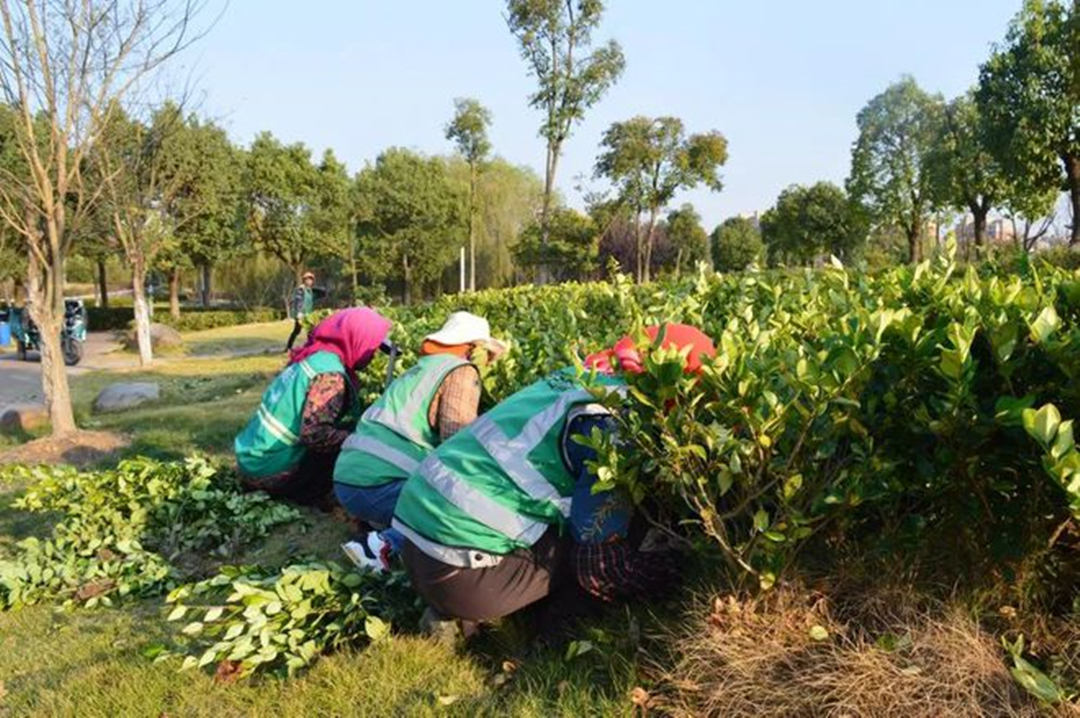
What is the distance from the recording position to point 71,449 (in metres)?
8.59

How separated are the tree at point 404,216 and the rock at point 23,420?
1132 inches

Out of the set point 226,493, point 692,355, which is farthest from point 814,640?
point 226,493

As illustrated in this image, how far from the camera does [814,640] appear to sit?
7.38 ft

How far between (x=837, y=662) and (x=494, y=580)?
3.58 ft

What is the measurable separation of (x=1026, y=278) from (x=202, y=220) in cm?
3370

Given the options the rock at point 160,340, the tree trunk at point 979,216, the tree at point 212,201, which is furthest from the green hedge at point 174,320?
the tree trunk at point 979,216

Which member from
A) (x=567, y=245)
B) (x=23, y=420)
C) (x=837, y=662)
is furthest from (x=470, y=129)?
(x=837, y=662)

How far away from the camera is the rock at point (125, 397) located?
1242 centimetres

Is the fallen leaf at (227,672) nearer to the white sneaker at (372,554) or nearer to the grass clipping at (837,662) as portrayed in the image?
the white sneaker at (372,554)

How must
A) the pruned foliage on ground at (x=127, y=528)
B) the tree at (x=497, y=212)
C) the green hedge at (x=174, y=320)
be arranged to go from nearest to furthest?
1. the pruned foliage on ground at (x=127, y=528)
2. the green hedge at (x=174, y=320)
3. the tree at (x=497, y=212)

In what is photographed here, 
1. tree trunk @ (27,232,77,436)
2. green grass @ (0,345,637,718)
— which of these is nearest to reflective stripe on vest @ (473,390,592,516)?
green grass @ (0,345,637,718)

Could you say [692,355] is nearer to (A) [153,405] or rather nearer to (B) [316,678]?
(B) [316,678]

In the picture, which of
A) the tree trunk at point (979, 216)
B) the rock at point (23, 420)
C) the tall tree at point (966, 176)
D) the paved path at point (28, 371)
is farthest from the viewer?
the tree trunk at point (979, 216)

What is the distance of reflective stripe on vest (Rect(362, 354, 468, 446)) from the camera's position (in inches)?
146
